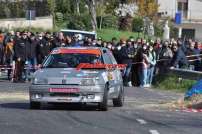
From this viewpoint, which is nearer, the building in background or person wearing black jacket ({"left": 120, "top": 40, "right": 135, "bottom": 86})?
person wearing black jacket ({"left": 120, "top": 40, "right": 135, "bottom": 86})

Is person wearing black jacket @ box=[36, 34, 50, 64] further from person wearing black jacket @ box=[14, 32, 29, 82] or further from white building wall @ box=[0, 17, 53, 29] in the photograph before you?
white building wall @ box=[0, 17, 53, 29]

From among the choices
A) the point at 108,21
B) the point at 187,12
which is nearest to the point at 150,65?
the point at 108,21

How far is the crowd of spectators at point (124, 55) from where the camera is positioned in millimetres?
32594

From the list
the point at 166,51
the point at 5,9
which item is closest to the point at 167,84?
the point at 166,51

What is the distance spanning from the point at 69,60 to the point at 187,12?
3015 inches

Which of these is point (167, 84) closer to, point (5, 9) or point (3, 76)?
point (3, 76)

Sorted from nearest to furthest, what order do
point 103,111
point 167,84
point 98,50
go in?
point 103,111, point 98,50, point 167,84

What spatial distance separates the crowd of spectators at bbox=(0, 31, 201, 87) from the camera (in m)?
32.6

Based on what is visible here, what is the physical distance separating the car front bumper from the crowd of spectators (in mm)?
12818

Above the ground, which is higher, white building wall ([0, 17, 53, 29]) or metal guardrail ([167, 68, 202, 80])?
white building wall ([0, 17, 53, 29])

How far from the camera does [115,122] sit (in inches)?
669


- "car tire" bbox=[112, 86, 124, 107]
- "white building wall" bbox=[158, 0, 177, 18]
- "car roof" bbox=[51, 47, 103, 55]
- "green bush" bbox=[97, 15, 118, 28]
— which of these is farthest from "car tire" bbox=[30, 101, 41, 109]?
"white building wall" bbox=[158, 0, 177, 18]

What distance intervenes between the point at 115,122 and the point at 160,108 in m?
5.00

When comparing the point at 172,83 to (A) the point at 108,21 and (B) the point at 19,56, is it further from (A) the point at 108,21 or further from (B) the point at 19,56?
(A) the point at 108,21
